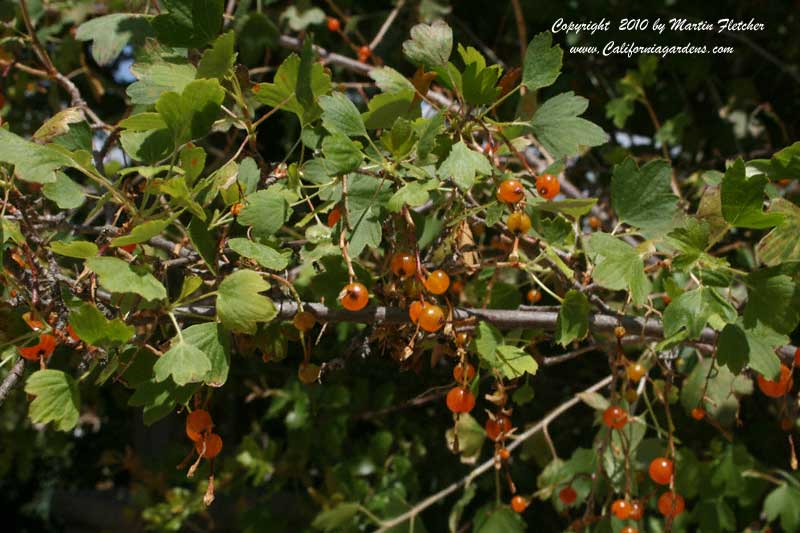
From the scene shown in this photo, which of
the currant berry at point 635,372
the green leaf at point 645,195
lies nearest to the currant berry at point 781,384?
the currant berry at point 635,372

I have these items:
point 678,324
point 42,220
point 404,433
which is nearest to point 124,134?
point 42,220

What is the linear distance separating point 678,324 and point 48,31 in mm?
1624

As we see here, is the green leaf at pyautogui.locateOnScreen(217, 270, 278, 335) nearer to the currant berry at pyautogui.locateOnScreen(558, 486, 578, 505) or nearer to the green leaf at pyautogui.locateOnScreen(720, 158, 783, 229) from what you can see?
the green leaf at pyautogui.locateOnScreen(720, 158, 783, 229)

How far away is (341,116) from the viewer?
79 cm

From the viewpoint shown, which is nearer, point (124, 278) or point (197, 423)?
point (124, 278)

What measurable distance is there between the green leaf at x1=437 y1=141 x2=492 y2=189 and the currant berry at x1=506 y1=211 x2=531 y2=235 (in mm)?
101

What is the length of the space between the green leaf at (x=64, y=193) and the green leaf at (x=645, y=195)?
612 mm

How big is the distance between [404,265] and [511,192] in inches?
5.6

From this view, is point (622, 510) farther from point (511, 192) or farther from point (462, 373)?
point (511, 192)

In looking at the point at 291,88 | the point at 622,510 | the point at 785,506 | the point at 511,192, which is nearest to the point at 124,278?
the point at 291,88

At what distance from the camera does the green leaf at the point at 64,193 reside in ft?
2.64

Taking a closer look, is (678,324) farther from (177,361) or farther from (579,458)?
(579,458)

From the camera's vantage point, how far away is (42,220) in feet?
2.87

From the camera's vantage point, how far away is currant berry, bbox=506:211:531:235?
0.85 meters
